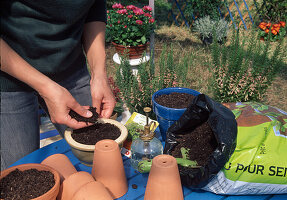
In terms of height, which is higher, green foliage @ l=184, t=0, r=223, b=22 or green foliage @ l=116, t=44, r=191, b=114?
green foliage @ l=184, t=0, r=223, b=22

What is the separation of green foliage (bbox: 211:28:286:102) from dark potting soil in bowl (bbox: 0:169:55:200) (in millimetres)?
2033

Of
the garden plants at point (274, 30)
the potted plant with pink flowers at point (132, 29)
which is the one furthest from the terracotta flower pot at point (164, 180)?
the garden plants at point (274, 30)

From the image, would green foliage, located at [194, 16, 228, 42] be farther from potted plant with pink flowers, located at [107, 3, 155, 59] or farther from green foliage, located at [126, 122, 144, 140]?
green foliage, located at [126, 122, 144, 140]

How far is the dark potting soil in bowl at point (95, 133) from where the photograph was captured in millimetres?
1387

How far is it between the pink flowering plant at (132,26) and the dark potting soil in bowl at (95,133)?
8.59 ft

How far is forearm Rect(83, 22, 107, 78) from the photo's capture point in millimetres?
1647

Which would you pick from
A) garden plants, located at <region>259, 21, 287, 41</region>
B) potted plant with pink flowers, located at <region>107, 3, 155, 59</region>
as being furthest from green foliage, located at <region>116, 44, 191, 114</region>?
garden plants, located at <region>259, 21, 287, 41</region>

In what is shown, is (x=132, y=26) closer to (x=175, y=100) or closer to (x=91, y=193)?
(x=175, y=100)

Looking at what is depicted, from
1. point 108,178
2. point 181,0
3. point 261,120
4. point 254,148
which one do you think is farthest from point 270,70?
point 181,0

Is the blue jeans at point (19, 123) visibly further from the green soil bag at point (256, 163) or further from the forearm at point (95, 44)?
the green soil bag at point (256, 163)

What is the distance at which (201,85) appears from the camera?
13.8 feet

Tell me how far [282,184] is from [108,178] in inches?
29.7

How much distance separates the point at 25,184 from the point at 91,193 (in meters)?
0.27

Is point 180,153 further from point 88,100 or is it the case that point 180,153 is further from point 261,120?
point 88,100
